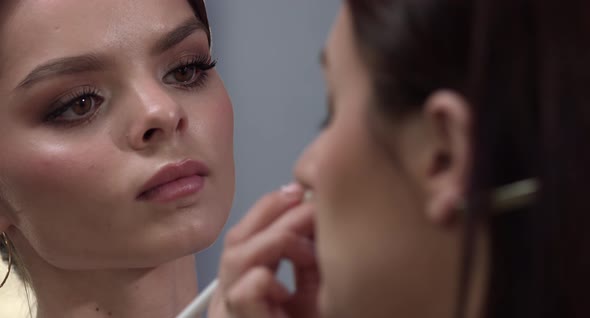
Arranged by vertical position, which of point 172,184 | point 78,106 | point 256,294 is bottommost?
point 256,294

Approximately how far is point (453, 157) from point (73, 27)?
47 centimetres

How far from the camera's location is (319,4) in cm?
109

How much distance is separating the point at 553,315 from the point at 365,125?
0.15 metres

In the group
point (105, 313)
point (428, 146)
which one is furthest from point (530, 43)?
point (105, 313)

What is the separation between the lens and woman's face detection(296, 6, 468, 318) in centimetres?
50

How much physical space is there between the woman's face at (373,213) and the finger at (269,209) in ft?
0.30

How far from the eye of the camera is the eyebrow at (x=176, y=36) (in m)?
0.85

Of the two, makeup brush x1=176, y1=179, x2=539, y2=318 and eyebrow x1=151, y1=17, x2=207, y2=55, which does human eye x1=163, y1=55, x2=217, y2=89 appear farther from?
makeup brush x1=176, y1=179, x2=539, y2=318

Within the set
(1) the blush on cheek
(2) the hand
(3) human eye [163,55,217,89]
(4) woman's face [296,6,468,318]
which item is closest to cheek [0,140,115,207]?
(1) the blush on cheek

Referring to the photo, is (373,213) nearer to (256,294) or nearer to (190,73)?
(256,294)

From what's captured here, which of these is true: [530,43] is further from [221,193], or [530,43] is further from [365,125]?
[221,193]

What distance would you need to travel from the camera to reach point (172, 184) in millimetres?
825

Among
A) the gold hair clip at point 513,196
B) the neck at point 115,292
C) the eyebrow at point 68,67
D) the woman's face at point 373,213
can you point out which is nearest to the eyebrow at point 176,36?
the eyebrow at point 68,67

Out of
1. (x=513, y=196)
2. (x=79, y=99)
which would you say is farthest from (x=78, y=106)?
(x=513, y=196)
